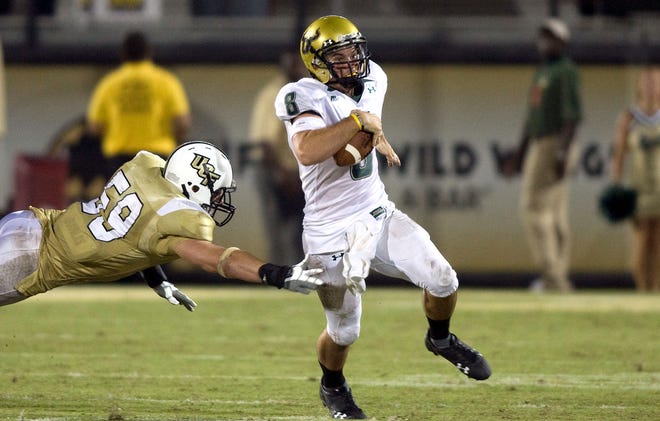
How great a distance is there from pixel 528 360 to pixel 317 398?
192 cm

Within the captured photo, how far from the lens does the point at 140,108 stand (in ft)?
40.9

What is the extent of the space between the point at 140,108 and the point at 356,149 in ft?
20.4

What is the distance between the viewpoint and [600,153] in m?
14.5


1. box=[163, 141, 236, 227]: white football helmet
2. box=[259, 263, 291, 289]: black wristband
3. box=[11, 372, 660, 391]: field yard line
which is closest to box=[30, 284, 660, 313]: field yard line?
box=[11, 372, 660, 391]: field yard line

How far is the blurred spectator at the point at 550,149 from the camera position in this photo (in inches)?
504

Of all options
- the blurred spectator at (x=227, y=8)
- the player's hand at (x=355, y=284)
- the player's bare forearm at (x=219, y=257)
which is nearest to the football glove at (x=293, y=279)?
the player's bare forearm at (x=219, y=257)

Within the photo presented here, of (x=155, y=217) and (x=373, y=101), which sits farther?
(x=373, y=101)

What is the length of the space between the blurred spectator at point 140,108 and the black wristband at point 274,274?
271 inches

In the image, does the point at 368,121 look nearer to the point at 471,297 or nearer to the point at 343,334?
the point at 343,334

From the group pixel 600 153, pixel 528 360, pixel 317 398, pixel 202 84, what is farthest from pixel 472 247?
pixel 317 398

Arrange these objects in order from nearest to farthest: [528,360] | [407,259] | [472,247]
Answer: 1. [407,259]
2. [528,360]
3. [472,247]

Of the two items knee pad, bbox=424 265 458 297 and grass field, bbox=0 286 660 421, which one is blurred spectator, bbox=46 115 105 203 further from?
knee pad, bbox=424 265 458 297

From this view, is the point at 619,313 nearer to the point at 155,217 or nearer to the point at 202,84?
the point at 202,84

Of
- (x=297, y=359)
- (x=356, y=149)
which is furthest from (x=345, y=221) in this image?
(x=297, y=359)
